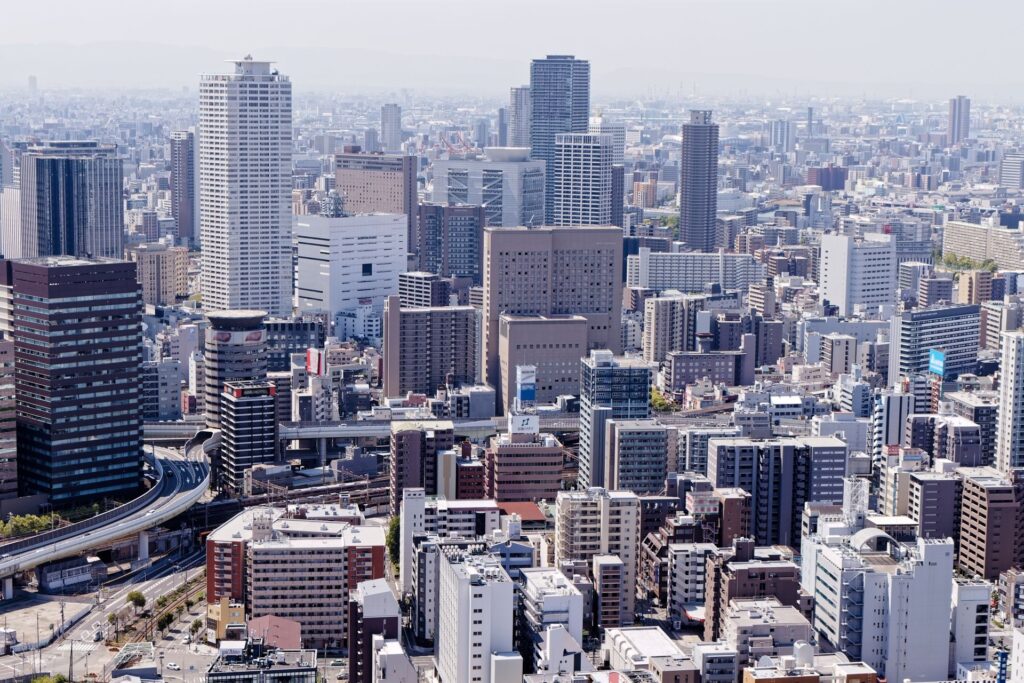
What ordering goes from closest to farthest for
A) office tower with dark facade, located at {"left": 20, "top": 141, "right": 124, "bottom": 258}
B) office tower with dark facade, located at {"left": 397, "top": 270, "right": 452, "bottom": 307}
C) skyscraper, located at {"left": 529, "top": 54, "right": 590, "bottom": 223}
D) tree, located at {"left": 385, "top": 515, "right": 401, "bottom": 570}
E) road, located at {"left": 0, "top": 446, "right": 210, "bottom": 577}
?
road, located at {"left": 0, "top": 446, "right": 210, "bottom": 577} < tree, located at {"left": 385, "top": 515, "right": 401, "bottom": 570} < office tower with dark facade, located at {"left": 397, "top": 270, "right": 452, "bottom": 307} < office tower with dark facade, located at {"left": 20, "top": 141, "right": 124, "bottom": 258} < skyscraper, located at {"left": 529, "top": 54, "right": 590, "bottom": 223}

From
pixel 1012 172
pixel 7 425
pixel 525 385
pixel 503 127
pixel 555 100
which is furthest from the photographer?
pixel 503 127

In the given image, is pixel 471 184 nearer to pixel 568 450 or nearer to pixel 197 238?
pixel 197 238

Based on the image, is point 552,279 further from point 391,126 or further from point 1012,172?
point 391,126

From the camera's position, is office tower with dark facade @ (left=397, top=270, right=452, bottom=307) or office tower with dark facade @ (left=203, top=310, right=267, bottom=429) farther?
office tower with dark facade @ (left=397, top=270, right=452, bottom=307)

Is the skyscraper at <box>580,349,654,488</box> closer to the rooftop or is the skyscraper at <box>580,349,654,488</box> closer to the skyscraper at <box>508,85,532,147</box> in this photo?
the rooftop

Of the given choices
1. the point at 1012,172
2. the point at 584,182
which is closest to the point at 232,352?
the point at 584,182

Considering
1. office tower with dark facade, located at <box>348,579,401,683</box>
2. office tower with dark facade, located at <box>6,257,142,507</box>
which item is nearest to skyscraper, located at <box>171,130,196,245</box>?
office tower with dark facade, located at <box>6,257,142,507</box>

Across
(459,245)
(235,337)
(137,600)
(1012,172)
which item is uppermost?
(1012,172)
